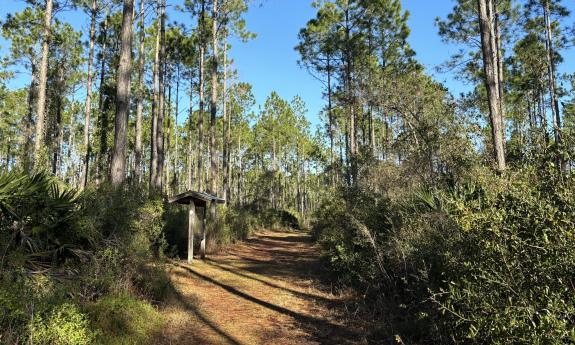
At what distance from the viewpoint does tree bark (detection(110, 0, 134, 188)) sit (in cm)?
980

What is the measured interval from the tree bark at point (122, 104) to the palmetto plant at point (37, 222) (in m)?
2.53

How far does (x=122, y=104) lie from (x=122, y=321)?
6045mm

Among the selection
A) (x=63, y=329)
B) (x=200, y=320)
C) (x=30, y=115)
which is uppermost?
(x=30, y=115)

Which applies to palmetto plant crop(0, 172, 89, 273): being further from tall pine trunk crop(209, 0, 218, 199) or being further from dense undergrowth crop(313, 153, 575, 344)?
tall pine trunk crop(209, 0, 218, 199)

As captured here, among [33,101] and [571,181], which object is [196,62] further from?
[571,181]

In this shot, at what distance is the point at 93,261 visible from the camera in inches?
253

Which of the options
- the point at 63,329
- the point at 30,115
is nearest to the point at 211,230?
the point at 63,329

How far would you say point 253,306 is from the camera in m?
8.45

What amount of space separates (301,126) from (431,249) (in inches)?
1725

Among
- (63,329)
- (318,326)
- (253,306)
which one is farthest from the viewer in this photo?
(253,306)

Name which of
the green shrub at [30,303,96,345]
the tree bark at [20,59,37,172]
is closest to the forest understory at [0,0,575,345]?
the green shrub at [30,303,96,345]

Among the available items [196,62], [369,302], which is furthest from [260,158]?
[369,302]

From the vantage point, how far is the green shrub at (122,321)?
211 inches

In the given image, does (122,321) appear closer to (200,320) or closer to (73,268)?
(73,268)
